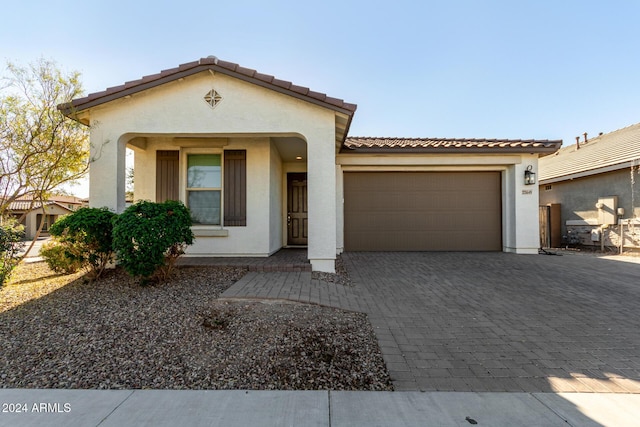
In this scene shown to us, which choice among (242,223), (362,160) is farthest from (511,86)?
(242,223)

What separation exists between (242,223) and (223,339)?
14.5 ft

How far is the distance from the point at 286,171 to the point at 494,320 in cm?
756

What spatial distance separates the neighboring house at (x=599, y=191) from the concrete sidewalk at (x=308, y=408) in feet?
39.1

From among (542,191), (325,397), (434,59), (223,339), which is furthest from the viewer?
(542,191)

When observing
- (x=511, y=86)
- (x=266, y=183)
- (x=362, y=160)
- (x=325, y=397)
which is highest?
(x=511, y=86)

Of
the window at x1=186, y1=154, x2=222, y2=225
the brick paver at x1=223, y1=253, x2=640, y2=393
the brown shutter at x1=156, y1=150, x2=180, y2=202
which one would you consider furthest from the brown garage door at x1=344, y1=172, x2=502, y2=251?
the brown shutter at x1=156, y1=150, x2=180, y2=202

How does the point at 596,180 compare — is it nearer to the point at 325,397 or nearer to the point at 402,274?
the point at 402,274

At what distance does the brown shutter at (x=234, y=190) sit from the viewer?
7.43 metres

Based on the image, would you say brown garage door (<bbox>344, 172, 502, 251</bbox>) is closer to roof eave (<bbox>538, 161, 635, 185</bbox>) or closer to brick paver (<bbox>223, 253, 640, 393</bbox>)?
brick paver (<bbox>223, 253, 640, 393</bbox>)

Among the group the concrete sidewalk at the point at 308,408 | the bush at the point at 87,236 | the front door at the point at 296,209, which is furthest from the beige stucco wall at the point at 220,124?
the concrete sidewalk at the point at 308,408

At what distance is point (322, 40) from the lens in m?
9.44

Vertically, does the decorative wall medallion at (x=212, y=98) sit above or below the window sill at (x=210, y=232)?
above

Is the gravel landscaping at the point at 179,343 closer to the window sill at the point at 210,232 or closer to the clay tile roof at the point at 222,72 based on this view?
the window sill at the point at 210,232

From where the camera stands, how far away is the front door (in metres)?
10.1
